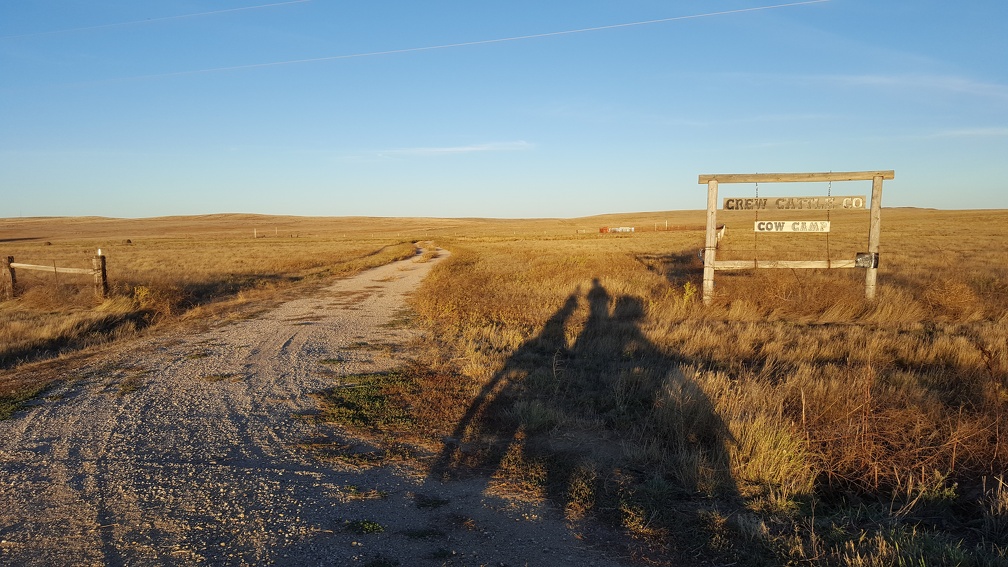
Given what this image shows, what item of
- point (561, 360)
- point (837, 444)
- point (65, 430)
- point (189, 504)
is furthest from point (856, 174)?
point (65, 430)

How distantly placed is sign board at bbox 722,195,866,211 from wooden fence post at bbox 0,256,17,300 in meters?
16.2

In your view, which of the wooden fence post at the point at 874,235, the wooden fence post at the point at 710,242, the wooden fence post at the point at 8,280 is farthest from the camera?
the wooden fence post at the point at 8,280

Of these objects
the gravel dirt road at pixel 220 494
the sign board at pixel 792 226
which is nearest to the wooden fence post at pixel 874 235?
the sign board at pixel 792 226

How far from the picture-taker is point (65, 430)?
17.7ft

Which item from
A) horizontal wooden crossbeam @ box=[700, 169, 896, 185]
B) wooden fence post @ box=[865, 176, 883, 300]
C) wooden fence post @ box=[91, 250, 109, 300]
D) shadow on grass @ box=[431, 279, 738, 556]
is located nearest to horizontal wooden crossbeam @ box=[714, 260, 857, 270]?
wooden fence post @ box=[865, 176, 883, 300]

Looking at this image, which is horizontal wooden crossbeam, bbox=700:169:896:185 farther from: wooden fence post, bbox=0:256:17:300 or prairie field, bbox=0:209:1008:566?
wooden fence post, bbox=0:256:17:300

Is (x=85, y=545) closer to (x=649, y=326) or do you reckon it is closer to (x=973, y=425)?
(x=973, y=425)

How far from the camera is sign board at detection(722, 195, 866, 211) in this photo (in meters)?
10.9

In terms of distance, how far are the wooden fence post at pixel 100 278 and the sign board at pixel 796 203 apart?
1302cm

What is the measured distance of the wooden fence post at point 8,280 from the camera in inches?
563

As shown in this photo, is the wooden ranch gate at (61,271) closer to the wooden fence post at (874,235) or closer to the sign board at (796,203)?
the sign board at (796,203)

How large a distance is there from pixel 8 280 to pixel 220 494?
1493cm

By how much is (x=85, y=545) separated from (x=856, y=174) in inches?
472

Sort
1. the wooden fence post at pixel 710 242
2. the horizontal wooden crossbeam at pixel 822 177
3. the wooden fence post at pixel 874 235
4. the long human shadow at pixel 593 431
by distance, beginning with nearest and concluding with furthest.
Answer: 1. the long human shadow at pixel 593 431
2. the horizontal wooden crossbeam at pixel 822 177
3. the wooden fence post at pixel 874 235
4. the wooden fence post at pixel 710 242
